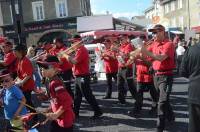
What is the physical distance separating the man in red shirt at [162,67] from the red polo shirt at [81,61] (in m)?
1.81

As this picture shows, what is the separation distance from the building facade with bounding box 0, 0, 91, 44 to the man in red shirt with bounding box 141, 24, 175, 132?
102ft

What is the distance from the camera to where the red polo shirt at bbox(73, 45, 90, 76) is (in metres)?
8.97

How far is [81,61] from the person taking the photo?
29.8 feet

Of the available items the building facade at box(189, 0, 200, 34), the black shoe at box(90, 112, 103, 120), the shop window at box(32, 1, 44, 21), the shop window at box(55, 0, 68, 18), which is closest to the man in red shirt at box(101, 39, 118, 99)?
the black shoe at box(90, 112, 103, 120)

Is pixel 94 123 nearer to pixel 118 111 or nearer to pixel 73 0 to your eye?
pixel 118 111

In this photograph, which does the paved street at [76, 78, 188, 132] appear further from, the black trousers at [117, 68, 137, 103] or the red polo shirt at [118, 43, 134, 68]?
the red polo shirt at [118, 43, 134, 68]

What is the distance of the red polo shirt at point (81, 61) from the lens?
897 cm

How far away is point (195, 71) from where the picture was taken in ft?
15.9

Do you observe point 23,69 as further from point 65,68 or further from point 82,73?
point 65,68

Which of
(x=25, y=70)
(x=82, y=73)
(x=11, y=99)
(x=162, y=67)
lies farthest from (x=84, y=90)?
(x=11, y=99)

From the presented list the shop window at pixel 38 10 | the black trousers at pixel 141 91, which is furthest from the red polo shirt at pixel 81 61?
the shop window at pixel 38 10

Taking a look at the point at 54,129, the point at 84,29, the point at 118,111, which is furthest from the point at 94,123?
the point at 84,29

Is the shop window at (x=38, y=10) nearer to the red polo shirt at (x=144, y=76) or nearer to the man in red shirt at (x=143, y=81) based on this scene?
the man in red shirt at (x=143, y=81)

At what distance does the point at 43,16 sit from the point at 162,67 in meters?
32.9
